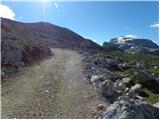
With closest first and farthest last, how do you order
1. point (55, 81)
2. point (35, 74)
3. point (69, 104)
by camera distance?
point (69, 104)
point (55, 81)
point (35, 74)

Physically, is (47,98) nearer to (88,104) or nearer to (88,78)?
(88,104)

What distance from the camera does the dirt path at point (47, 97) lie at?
1441 centimetres

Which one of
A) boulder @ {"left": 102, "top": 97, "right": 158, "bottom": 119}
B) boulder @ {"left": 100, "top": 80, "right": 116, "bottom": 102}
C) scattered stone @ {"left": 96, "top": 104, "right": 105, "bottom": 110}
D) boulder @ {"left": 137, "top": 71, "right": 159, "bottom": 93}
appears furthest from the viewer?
boulder @ {"left": 137, "top": 71, "right": 159, "bottom": 93}

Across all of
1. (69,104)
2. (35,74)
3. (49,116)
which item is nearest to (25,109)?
(49,116)

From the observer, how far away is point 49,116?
46.1 feet

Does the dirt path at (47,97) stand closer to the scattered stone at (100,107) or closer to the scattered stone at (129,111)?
the scattered stone at (100,107)

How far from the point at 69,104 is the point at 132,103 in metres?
4.29

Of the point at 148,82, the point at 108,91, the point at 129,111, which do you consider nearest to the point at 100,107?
the point at 129,111

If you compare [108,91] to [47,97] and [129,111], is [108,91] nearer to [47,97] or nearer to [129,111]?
[47,97]

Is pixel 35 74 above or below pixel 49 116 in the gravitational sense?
above

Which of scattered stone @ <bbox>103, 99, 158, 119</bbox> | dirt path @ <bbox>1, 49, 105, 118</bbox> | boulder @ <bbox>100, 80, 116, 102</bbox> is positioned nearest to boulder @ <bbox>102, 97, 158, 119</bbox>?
scattered stone @ <bbox>103, 99, 158, 119</bbox>

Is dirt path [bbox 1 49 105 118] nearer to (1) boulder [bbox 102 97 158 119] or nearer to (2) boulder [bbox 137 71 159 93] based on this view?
(1) boulder [bbox 102 97 158 119]

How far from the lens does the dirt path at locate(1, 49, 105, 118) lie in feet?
47.3

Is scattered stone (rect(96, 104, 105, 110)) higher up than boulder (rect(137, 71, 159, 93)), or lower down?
lower down
